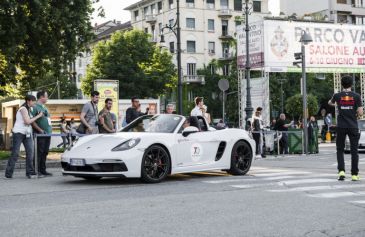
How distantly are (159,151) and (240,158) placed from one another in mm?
2391

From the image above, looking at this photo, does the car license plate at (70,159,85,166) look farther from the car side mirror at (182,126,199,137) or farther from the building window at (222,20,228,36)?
the building window at (222,20,228,36)

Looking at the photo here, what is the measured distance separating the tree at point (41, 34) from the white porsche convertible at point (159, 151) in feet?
38.1

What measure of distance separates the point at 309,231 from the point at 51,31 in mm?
19611

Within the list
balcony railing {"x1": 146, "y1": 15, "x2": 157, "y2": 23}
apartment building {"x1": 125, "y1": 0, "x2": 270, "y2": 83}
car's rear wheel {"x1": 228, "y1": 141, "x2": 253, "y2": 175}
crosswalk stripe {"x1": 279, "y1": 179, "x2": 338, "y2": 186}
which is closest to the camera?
crosswalk stripe {"x1": 279, "y1": 179, "x2": 338, "y2": 186}

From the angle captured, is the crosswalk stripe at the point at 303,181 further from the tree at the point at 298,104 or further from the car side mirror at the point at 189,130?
the tree at the point at 298,104

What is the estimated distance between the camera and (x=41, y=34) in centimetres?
2358

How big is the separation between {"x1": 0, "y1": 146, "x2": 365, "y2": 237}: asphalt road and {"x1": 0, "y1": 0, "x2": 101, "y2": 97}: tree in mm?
11595

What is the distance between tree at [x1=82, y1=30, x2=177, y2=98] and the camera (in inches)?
2586

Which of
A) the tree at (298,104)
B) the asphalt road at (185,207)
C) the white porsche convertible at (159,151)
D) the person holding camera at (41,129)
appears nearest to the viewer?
the asphalt road at (185,207)

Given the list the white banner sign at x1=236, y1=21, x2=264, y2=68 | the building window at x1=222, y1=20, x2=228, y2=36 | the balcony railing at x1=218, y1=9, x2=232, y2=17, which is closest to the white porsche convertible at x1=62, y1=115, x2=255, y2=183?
the white banner sign at x1=236, y1=21, x2=264, y2=68

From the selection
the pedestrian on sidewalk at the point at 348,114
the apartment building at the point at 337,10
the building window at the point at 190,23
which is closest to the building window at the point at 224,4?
the building window at the point at 190,23

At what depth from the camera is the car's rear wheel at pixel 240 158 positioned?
40.2 ft

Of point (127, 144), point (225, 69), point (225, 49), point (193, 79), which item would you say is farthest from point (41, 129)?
point (225, 49)

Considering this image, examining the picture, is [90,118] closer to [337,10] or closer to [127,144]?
[127,144]
